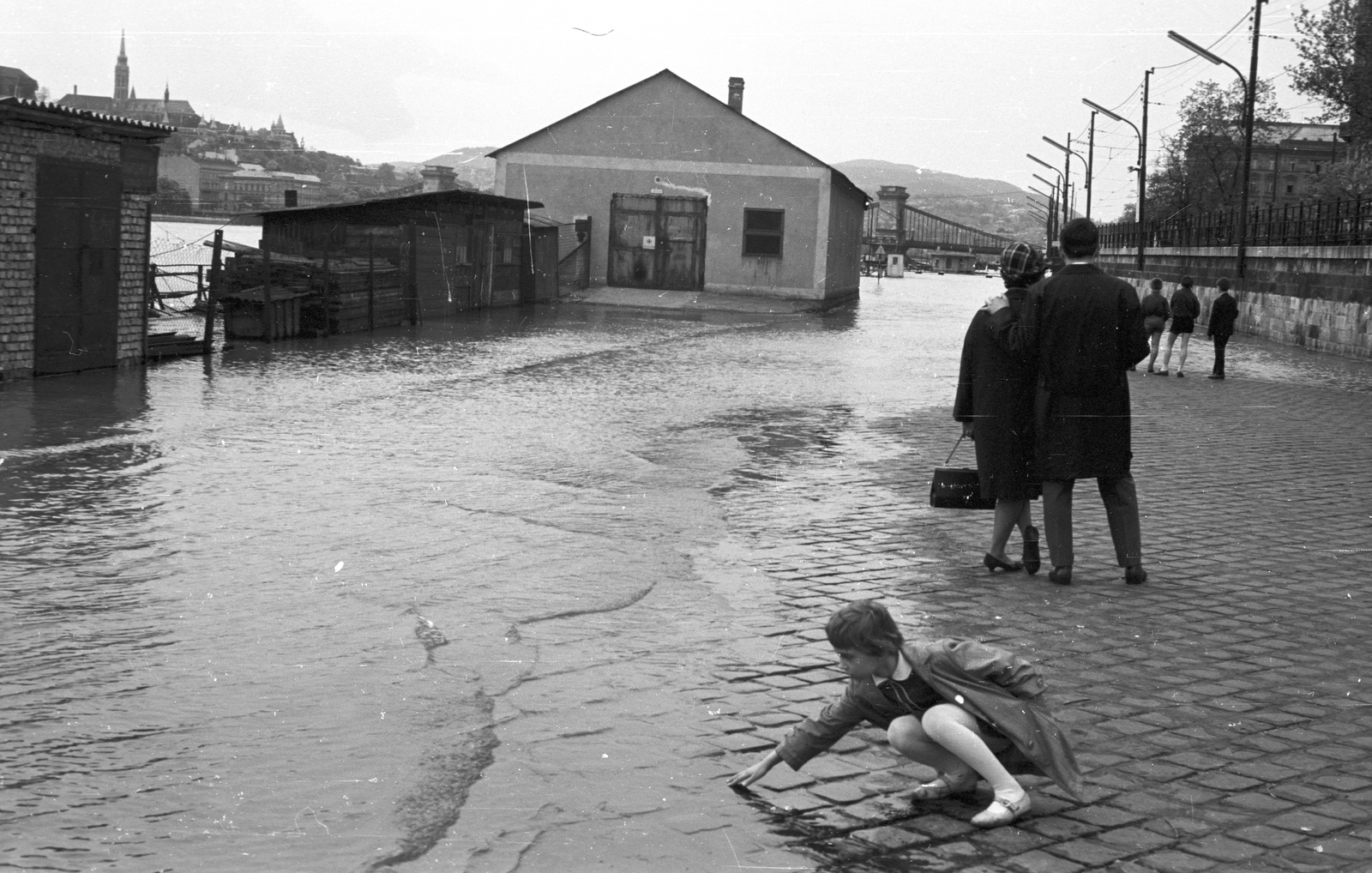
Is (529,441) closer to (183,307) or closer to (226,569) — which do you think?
(226,569)

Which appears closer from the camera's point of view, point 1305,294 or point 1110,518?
point 1110,518

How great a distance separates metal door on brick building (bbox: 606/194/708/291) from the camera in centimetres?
A: 4459

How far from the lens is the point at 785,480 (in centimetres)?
1104

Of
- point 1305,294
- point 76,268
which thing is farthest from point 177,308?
point 1305,294

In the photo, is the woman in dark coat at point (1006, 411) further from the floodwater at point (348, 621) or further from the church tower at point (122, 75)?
the church tower at point (122, 75)

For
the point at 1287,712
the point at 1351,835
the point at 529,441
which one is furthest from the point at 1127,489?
the point at 529,441

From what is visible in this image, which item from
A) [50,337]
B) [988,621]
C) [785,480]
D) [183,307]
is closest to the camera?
[988,621]

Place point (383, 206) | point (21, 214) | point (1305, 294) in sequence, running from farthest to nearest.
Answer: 1. point (1305, 294)
2. point (383, 206)
3. point (21, 214)

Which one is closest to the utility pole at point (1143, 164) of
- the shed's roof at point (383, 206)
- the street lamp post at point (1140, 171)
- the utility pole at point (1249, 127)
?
the street lamp post at point (1140, 171)

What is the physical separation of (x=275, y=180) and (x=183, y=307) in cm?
774

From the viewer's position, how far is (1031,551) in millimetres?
7855

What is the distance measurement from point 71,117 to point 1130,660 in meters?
14.1

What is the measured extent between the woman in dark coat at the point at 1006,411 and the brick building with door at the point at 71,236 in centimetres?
1168

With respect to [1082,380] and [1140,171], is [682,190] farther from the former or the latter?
[1082,380]
